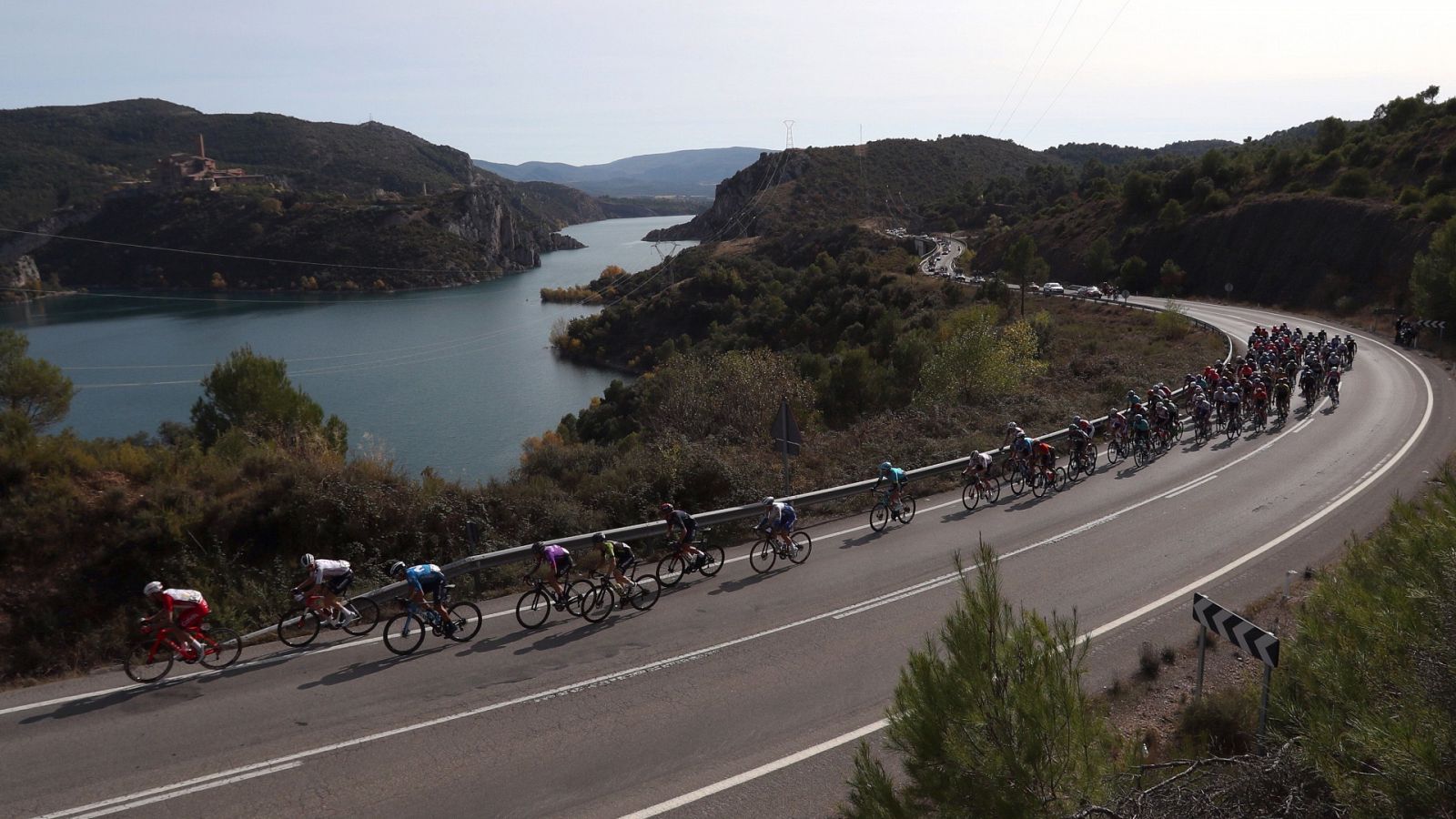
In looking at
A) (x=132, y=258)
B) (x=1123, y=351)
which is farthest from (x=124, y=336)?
(x=1123, y=351)

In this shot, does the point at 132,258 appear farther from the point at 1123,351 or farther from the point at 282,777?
the point at 282,777

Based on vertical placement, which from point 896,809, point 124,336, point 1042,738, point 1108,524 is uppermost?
point 1042,738

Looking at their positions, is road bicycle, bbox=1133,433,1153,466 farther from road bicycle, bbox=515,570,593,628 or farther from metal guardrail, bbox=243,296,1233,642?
road bicycle, bbox=515,570,593,628

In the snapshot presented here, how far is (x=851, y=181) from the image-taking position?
137000 millimetres

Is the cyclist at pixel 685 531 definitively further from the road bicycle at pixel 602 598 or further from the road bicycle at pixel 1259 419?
the road bicycle at pixel 1259 419

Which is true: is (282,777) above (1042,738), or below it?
below

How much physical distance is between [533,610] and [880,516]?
277 inches

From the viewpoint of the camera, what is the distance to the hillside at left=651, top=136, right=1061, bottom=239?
127250 mm

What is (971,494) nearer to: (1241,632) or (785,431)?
(785,431)

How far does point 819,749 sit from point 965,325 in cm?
3797

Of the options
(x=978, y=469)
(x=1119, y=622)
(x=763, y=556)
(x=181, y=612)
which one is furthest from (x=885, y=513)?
(x=181, y=612)

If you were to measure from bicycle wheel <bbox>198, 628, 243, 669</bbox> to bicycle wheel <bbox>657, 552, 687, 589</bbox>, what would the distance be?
5351mm

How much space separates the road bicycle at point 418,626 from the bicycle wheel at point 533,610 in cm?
55

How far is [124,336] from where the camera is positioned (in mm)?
101250
